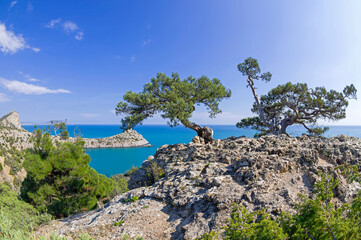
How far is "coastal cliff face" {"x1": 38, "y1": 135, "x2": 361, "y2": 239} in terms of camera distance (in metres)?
6.66

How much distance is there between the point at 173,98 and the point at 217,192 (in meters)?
9.09

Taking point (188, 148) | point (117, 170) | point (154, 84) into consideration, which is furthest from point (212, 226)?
point (117, 170)

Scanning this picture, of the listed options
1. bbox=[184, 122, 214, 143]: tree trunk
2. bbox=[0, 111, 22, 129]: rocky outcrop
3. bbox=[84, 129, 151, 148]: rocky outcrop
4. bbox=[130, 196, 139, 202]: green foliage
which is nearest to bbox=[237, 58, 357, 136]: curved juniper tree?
bbox=[184, 122, 214, 143]: tree trunk

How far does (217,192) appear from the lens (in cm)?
754

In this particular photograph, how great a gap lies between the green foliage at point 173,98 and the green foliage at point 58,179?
4.51 meters

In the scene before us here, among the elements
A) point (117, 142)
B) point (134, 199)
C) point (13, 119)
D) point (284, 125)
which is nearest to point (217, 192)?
point (134, 199)

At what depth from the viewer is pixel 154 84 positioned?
→ 16281mm

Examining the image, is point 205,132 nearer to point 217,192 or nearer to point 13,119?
point 217,192

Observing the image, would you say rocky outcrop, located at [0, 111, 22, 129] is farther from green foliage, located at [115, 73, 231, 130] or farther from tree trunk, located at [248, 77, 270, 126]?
tree trunk, located at [248, 77, 270, 126]

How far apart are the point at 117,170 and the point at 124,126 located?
4721cm

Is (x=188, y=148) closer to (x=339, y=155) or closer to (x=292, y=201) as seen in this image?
(x=292, y=201)

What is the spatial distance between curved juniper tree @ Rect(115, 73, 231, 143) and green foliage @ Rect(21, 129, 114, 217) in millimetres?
4497

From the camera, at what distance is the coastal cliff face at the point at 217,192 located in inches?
262

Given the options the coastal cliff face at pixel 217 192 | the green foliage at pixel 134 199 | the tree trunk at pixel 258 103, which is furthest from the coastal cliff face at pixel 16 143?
the tree trunk at pixel 258 103
